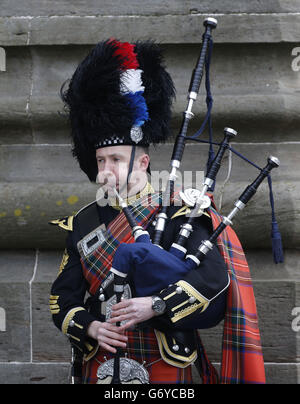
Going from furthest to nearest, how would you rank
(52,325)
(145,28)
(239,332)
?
(145,28), (52,325), (239,332)

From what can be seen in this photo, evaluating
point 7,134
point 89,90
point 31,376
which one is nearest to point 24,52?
point 7,134

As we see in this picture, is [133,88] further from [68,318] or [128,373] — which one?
[128,373]

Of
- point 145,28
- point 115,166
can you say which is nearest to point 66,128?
point 145,28

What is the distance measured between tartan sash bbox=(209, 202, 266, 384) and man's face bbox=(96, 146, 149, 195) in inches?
14.1

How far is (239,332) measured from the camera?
2221mm

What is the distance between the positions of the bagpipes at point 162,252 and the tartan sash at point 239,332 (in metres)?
0.12

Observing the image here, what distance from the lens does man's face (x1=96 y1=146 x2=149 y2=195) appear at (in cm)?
226

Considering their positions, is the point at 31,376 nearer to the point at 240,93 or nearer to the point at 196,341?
the point at 196,341

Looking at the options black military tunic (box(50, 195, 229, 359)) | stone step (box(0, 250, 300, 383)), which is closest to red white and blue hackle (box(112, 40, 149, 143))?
black military tunic (box(50, 195, 229, 359))

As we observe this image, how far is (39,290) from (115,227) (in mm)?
1087

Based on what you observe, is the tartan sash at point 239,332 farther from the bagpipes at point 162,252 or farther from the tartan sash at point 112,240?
the tartan sash at point 112,240

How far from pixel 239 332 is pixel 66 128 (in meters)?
1.77

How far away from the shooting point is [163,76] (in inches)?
99.2

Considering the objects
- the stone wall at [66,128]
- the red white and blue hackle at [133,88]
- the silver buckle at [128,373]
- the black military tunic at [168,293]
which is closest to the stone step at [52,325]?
the stone wall at [66,128]
